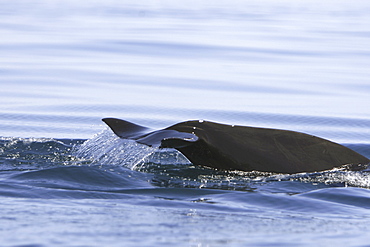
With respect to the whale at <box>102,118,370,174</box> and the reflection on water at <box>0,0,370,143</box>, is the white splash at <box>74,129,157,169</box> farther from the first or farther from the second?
the reflection on water at <box>0,0,370,143</box>

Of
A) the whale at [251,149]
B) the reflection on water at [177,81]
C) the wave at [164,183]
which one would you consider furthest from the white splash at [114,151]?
the reflection on water at [177,81]

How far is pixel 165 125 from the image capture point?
12.0 metres

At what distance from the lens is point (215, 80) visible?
17047 millimetres

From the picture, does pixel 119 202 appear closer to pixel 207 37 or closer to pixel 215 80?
pixel 215 80

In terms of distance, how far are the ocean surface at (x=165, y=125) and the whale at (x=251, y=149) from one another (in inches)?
4.8

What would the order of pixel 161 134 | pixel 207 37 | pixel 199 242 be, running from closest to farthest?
pixel 199 242 < pixel 161 134 < pixel 207 37

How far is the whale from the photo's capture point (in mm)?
7109

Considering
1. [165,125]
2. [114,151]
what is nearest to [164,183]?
[114,151]

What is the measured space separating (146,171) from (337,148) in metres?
1.92

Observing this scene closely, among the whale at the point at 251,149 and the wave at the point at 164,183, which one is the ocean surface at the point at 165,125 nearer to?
the wave at the point at 164,183

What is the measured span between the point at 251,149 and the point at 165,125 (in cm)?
482

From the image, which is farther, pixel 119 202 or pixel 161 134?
pixel 161 134

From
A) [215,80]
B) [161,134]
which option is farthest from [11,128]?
[215,80]

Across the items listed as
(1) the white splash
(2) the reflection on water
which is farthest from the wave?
(2) the reflection on water
